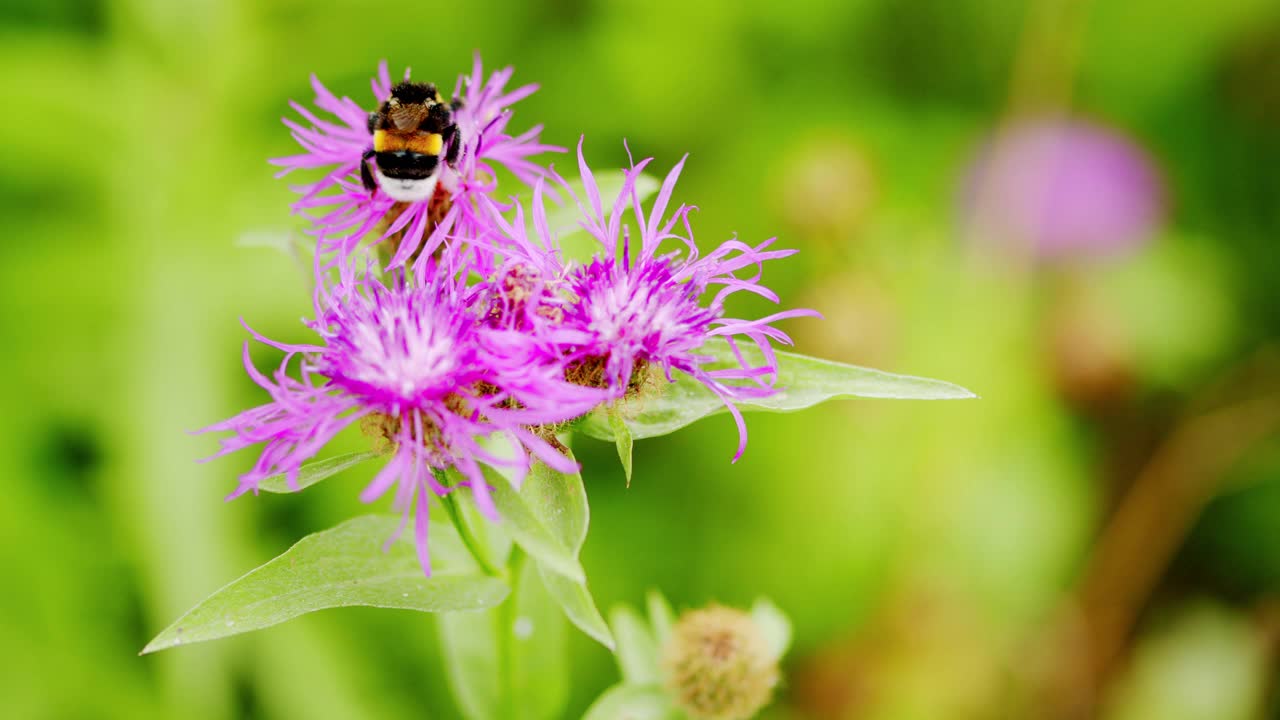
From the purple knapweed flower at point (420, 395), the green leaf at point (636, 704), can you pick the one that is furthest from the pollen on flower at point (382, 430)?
the green leaf at point (636, 704)

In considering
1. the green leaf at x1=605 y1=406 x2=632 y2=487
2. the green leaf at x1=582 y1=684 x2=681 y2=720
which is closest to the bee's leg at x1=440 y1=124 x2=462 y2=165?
the green leaf at x1=605 y1=406 x2=632 y2=487

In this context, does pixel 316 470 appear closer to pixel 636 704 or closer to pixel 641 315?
pixel 641 315

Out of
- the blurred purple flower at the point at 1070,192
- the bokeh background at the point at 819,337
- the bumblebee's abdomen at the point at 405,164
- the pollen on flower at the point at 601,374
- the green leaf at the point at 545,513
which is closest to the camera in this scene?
the green leaf at the point at 545,513

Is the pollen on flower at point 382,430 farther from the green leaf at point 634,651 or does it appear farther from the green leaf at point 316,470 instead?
the green leaf at point 634,651

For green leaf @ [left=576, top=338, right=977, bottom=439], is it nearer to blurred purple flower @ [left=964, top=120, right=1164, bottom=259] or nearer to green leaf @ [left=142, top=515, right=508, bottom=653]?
green leaf @ [left=142, top=515, right=508, bottom=653]

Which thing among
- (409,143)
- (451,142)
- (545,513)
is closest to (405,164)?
(409,143)

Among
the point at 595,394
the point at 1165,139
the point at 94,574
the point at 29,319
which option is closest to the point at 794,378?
the point at 595,394
